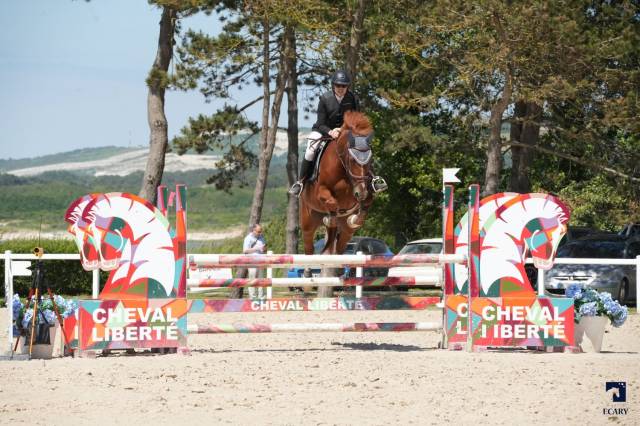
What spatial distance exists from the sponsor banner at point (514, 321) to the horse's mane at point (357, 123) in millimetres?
1940

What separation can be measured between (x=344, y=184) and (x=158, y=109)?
41.2 feet

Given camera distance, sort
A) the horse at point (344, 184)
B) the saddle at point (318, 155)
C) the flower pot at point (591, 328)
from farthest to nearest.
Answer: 1. the flower pot at point (591, 328)
2. the saddle at point (318, 155)
3. the horse at point (344, 184)

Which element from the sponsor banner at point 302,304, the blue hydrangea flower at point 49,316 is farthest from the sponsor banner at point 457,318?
the blue hydrangea flower at point 49,316

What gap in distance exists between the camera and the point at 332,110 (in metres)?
10.2

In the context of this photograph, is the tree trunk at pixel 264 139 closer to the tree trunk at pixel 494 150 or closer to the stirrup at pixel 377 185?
the tree trunk at pixel 494 150

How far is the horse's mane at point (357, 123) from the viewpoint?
9.60 metres

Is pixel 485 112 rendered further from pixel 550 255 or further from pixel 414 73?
pixel 550 255

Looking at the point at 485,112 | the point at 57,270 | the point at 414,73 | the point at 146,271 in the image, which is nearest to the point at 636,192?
the point at 485,112

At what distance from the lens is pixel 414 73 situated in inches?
1036

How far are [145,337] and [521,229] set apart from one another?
379cm

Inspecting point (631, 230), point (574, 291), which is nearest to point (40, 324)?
point (574, 291)

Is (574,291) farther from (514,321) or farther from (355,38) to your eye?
(355,38)

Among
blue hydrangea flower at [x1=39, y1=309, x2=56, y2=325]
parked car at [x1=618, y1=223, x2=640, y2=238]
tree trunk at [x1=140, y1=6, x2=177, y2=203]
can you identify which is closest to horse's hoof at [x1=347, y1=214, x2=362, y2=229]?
blue hydrangea flower at [x1=39, y1=309, x2=56, y2=325]

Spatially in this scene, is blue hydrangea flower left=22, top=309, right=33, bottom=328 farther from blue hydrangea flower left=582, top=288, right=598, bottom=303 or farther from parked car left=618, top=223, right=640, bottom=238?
parked car left=618, top=223, right=640, bottom=238
